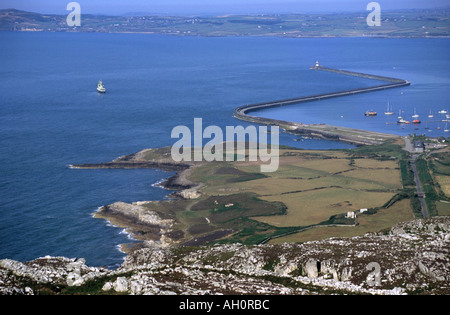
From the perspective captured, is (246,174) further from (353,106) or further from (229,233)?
(353,106)

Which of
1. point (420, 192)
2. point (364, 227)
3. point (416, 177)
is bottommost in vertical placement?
point (416, 177)

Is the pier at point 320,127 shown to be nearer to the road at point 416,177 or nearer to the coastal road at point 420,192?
the road at point 416,177

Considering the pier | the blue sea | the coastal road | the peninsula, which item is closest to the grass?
the peninsula

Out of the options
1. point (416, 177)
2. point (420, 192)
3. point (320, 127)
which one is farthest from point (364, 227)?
point (320, 127)

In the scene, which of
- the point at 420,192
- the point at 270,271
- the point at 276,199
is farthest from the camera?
the point at 420,192

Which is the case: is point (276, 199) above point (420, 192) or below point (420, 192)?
below

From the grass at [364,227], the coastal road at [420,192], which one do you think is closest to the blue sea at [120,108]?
the grass at [364,227]

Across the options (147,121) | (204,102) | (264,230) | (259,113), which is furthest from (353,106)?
(264,230)

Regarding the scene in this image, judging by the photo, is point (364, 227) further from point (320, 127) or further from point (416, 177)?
point (320, 127)
